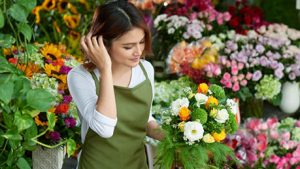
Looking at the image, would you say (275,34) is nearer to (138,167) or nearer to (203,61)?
(203,61)

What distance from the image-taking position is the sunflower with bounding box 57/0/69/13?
14.1 ft

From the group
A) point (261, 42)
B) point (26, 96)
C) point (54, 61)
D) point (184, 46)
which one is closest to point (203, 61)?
point (184, 46)

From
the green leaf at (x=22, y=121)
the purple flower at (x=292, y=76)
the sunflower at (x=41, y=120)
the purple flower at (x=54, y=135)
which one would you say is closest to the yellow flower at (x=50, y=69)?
the sunflower at (x=41, y=120)

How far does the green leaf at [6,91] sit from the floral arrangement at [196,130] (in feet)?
1.87

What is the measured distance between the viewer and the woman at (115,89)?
2.07m

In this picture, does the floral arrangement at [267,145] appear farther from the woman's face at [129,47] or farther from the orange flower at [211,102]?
the woman's face at [129,47]

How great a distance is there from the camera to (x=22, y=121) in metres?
2.03

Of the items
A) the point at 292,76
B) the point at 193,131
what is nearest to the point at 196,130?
the point at 193,131

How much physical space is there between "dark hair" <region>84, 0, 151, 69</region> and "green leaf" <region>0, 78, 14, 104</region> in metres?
0.33

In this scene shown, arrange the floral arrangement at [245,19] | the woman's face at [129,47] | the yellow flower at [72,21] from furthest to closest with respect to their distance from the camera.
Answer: the floral arrangement at [245,19] < the yellow flower at [72,21] < the woman's face at [129,47]

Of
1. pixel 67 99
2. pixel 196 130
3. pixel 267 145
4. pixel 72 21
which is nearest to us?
pixel 196 130

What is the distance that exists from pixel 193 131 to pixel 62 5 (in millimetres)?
2583

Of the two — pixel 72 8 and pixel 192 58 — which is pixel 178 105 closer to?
pixel 192 58

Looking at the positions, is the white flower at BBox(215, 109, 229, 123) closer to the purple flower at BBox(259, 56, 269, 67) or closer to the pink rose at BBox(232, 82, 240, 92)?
the pink rose at BBox(232, 82, 240, 92)
